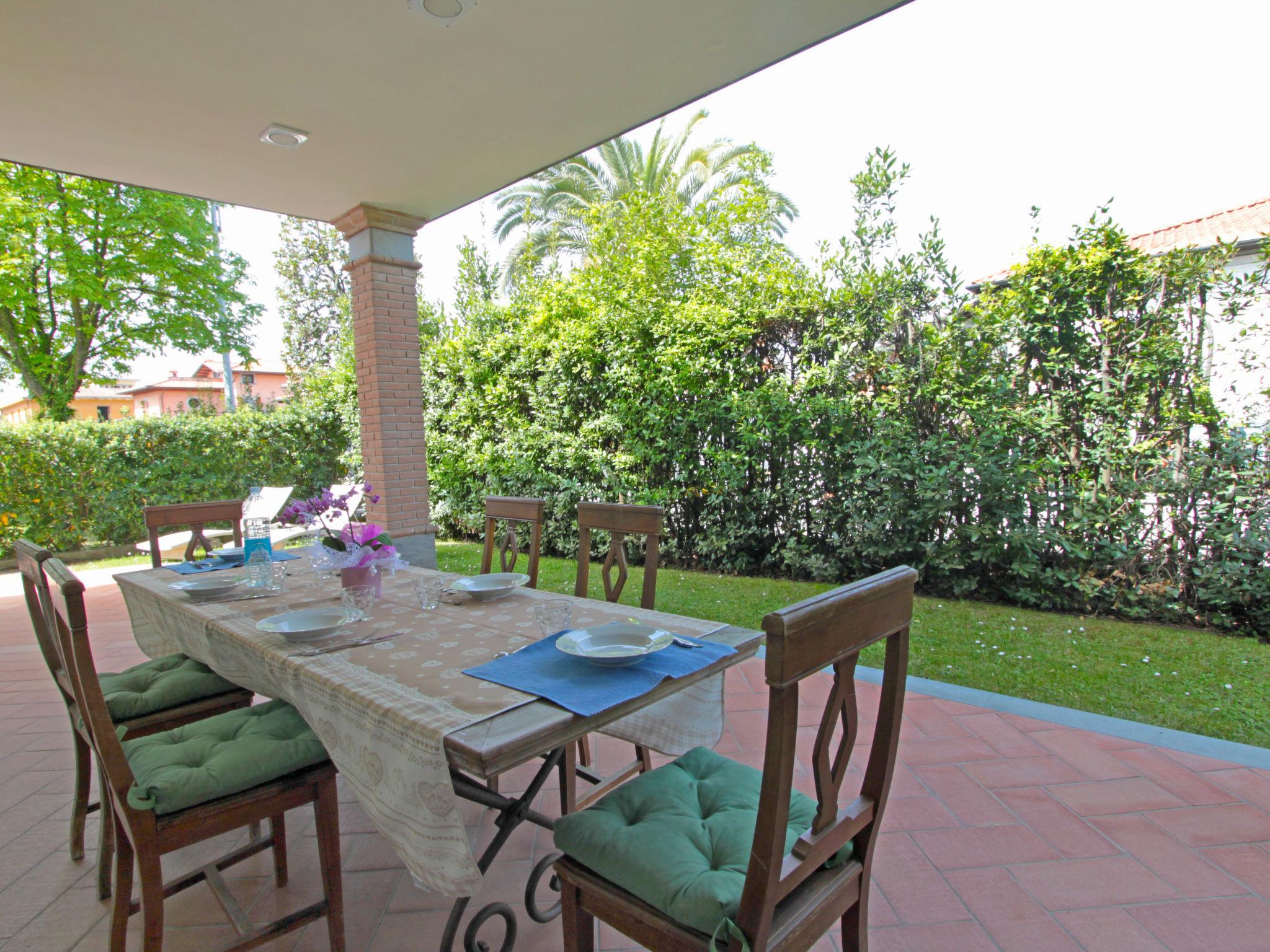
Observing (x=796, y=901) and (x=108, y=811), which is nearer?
(x=796, y=901)

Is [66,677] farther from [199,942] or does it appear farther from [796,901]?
[796,901]

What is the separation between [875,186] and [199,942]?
15.7ft

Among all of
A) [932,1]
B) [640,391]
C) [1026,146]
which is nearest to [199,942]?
[932,1]

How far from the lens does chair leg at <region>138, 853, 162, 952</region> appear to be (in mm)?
1331

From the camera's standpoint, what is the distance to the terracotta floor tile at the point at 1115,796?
76.2 inches

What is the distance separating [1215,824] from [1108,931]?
2.20 feet

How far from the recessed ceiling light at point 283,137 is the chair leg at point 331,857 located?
3.05 m

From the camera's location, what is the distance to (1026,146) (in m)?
7.53

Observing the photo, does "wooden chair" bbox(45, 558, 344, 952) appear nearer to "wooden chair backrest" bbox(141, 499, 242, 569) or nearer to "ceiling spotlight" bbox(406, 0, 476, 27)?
"wooden chair backrest" bbox(141, 499, 242, 569)

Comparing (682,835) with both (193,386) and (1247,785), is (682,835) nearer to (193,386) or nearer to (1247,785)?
(1247,785)

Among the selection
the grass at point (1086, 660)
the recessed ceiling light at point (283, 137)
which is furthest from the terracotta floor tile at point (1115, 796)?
the recessed ceiling light at point (283, 137)

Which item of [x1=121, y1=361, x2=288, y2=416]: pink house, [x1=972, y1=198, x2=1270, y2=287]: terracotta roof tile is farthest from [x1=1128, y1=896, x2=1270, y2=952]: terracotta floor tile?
[x1=121, y1=361, x2=288, y2=416]: pink house

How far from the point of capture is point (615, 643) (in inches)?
55.4

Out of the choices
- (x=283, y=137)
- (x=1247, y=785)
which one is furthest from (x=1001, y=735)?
(x=283, y=137)
